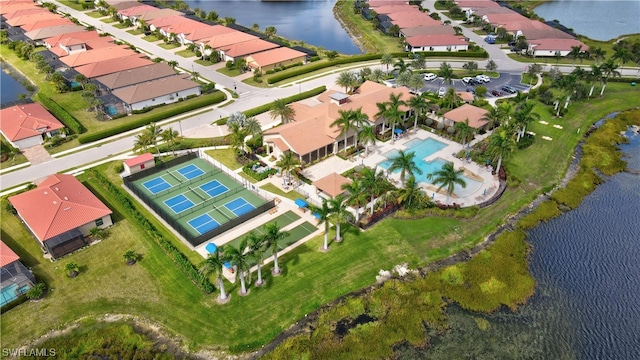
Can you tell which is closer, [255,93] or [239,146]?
[239,146]

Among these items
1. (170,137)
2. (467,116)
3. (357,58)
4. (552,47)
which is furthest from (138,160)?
(552,47)

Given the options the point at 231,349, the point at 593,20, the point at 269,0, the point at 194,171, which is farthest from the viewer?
the point at 269,0

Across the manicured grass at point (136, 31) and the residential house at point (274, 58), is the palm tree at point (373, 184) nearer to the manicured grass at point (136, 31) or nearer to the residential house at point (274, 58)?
the residential house at point (274, 58)

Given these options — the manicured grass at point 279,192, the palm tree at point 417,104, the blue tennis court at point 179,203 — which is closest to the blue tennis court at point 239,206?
the manicured grass at point 279,192

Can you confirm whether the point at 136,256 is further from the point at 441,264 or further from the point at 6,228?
the point at 441,264

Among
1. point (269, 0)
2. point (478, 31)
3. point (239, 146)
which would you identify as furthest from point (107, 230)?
point (269, 0)

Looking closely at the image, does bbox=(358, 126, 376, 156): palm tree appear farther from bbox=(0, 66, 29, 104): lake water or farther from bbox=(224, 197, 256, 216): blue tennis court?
bbox=(0, 66, 29, 104): lake water
